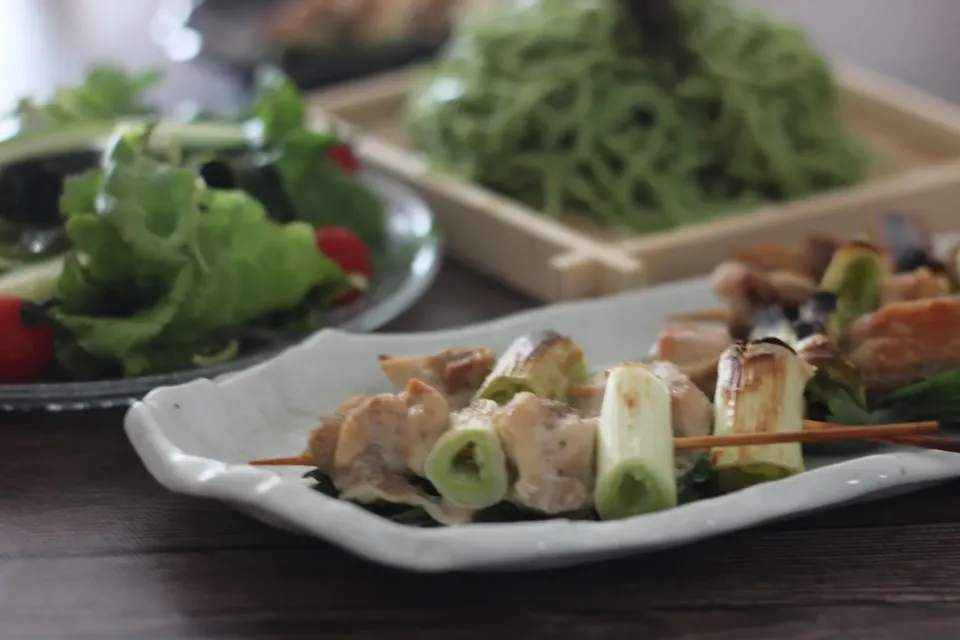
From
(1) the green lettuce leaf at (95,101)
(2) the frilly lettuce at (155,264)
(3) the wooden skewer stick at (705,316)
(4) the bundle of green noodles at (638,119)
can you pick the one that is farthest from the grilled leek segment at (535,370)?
(1) the green lettuce leaf at (95,101)

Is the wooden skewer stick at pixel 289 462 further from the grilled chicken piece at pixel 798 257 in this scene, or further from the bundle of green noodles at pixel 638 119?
the bundle of green noodles at pixel 638 119

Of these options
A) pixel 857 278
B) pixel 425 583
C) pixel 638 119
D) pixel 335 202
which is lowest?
pixel 425 583

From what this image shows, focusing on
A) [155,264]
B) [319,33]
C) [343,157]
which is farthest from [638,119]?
[319,33]

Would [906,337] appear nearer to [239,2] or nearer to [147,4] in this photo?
[239,2]

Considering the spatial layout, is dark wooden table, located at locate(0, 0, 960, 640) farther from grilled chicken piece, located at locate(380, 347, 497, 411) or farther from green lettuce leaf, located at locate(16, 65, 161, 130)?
green lettuce leaf, located at locate(16, 65, 161, 130)

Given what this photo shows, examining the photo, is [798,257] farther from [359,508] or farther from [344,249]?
[359,508]

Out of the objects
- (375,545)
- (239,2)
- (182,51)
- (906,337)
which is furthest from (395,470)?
(239,2)
